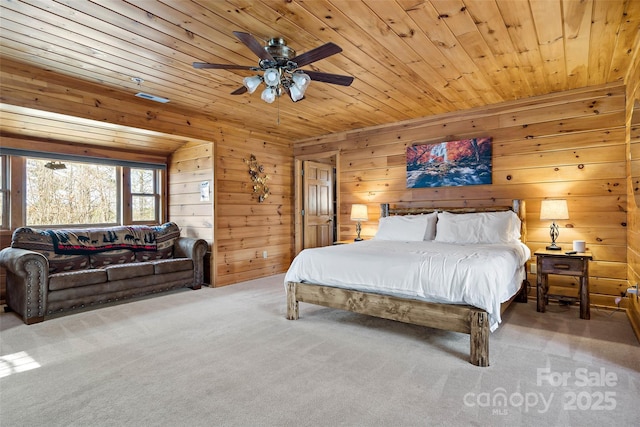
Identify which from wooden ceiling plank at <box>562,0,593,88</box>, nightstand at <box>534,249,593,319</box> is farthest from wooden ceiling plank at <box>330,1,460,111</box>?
nightstand at <box>534,249,593,319</box>

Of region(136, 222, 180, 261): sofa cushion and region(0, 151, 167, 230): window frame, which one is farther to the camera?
region(136, 222, 180, 261): sofa cushion

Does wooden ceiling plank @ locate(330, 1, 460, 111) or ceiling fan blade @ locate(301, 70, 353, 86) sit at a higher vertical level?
wooden ceiling plank @ locate(330, 1, 460, 111)

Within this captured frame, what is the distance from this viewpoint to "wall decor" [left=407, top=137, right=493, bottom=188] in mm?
4465

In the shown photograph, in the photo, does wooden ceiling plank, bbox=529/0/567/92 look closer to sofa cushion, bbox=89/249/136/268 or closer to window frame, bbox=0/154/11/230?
sofa cushion, bbox=89/249/136/268

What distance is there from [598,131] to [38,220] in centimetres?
675

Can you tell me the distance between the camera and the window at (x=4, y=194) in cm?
413

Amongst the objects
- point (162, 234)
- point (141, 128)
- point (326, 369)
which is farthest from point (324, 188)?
point (326, 369)

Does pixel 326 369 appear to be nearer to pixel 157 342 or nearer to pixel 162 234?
pixel 157 342

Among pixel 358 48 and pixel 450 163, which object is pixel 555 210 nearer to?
pixel 450 163

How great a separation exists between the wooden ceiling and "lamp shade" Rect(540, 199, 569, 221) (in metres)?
1.27

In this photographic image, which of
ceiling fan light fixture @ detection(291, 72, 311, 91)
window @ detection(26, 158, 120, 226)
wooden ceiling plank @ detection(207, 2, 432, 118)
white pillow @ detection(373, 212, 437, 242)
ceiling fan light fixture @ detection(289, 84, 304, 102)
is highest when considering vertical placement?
wooden ceiling plank @ detection(207, 2, 432, 118)

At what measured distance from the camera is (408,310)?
108 inches

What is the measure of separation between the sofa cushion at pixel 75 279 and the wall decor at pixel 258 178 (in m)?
2.48

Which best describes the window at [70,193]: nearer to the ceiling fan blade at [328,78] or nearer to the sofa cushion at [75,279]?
the sofa cushion at [75,279]
